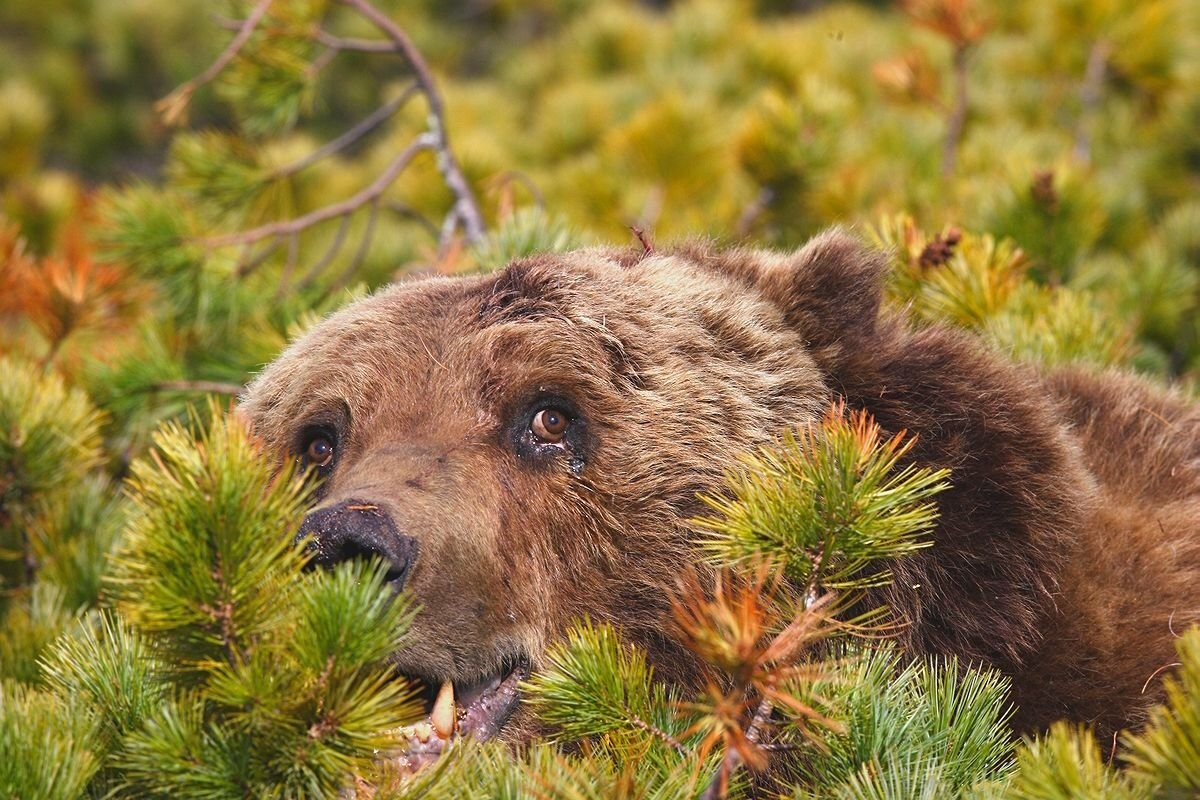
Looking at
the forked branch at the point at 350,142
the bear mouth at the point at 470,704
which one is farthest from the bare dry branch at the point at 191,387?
the bear mouth at the point at 470,704

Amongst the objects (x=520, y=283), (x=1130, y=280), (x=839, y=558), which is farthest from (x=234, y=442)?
(x=1130, y=280)

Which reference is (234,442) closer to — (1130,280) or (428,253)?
(428,253)

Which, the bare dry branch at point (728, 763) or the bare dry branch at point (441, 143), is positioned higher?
the bare dry branch at point (728, 763)

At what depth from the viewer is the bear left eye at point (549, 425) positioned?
2.99 meters

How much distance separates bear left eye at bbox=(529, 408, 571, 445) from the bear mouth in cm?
48

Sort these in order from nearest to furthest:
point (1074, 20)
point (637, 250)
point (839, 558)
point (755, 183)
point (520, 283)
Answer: point (839, 558) → point (520, 283) → point (637, 250) → point (755, 183) → point (1074, 20)

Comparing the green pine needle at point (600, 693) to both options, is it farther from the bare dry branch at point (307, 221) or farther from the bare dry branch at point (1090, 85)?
the bare dry branch at point (1090, 85)

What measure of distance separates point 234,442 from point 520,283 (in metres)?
1.28

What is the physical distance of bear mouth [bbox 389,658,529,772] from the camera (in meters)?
2.65

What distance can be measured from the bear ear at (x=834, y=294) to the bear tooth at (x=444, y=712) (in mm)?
1154

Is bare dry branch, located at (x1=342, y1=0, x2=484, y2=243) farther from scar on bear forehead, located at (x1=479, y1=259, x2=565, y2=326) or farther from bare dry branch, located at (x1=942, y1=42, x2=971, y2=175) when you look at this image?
bare dry branch, located at (x1=942, y1=42, x2=971, y2=175)

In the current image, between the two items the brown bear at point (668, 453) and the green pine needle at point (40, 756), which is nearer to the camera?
the green pine needle at point (40, 756)

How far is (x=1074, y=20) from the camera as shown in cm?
704

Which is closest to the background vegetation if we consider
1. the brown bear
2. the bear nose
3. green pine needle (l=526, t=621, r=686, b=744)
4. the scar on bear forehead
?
green pine needle (l=526, t=621, r=686, b=744)
